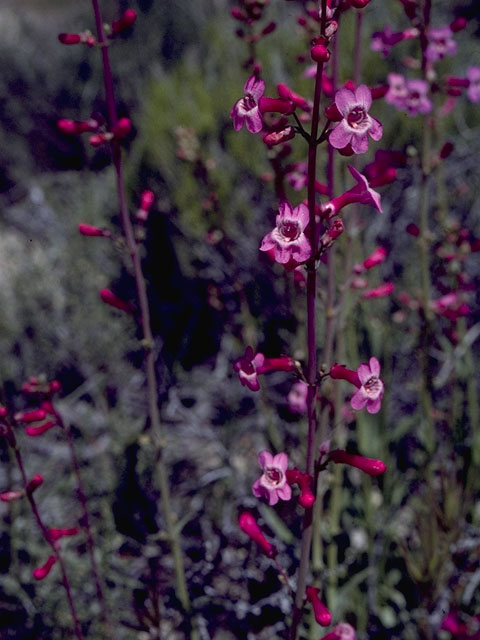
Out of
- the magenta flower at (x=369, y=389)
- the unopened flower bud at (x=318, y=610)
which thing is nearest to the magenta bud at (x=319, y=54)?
the magenta flower at (x=369, y=389)

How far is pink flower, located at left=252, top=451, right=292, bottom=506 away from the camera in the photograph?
167 centimetres

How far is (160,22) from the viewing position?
9.05 m

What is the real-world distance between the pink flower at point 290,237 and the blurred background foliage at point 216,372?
1.00 metres

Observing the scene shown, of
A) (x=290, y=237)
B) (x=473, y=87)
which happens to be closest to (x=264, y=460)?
(x=290, y=237)

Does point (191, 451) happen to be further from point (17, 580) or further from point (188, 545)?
point (17, 580)

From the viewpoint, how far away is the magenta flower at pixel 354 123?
1443 millimetres

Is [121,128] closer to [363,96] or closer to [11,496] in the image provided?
[363,96]

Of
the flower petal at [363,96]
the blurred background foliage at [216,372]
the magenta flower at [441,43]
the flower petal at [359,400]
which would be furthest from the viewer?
the blurred background foliage at [216,372]

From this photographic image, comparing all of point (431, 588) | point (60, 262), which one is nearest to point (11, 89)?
Result: point (60, 262)

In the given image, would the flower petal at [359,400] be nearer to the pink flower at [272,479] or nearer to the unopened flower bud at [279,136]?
the pink flower at [272,479]

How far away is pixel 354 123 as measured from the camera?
1.49 meters

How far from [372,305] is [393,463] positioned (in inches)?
44.5

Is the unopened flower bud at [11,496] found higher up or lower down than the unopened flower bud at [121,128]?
lower down

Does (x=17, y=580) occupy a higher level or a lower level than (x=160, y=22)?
lower
